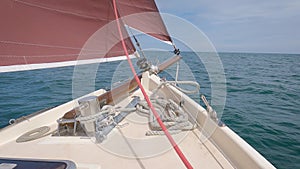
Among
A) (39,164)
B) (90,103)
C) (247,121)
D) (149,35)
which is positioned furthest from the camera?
(247,121)

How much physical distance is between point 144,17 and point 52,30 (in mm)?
1047

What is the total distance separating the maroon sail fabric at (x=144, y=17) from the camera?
5.61 ft

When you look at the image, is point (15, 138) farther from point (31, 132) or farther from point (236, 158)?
point (236, 158)

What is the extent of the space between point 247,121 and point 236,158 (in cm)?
211

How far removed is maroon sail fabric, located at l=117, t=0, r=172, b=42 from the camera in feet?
5.61

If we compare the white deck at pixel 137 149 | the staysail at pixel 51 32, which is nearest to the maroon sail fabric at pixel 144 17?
the staysail at pixel 51 32

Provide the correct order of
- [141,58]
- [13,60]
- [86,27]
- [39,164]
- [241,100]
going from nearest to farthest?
[39,164], [13,60], [86,27], [141,58], [241,100]

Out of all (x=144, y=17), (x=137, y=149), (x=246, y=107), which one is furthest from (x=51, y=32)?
(x=246, y=107)

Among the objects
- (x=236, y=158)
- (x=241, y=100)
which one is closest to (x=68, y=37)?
(x=236, y=158)

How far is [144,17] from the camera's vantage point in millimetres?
1921

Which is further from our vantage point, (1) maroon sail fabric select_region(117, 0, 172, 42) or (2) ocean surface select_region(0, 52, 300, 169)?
(2) ocean surface select_region(0, 52, 300, 169)

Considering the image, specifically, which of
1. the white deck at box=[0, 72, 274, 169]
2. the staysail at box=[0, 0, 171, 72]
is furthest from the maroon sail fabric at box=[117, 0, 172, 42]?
the white deck at box=[0, 72, 274, 169]

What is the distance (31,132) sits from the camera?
3.76ft

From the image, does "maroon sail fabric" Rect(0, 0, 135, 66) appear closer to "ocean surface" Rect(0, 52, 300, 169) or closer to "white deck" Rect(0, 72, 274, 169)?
"ocean surface" Rect(0, 52, 300, 169)
